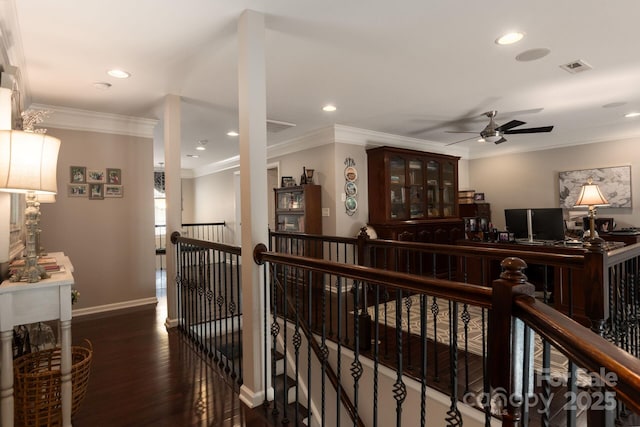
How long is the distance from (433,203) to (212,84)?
4194 millimetres

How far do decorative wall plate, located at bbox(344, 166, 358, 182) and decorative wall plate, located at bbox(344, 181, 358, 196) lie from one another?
0.06 meters

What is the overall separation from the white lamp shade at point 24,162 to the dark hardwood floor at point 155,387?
1.39 meters

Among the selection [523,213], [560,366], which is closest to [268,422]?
[560,366]

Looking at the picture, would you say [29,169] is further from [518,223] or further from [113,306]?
[518,223]

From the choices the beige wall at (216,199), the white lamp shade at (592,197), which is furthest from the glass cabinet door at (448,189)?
the beige wall at (216,199)

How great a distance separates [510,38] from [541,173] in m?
4.83

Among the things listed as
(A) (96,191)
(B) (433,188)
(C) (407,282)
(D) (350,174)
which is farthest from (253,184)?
(B) (433,188)

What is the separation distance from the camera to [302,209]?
5.15 meters

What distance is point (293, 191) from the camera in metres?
5.37

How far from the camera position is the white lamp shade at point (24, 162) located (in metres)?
1.55

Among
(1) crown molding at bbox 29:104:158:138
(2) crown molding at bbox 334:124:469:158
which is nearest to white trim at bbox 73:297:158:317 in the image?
(1) crown molding at bbox 29:104:158:138

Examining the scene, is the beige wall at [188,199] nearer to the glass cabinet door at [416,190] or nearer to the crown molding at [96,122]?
the crown molding at [96,122]

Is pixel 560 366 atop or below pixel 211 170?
below

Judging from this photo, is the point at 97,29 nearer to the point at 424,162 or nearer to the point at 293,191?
the point at 293,191
